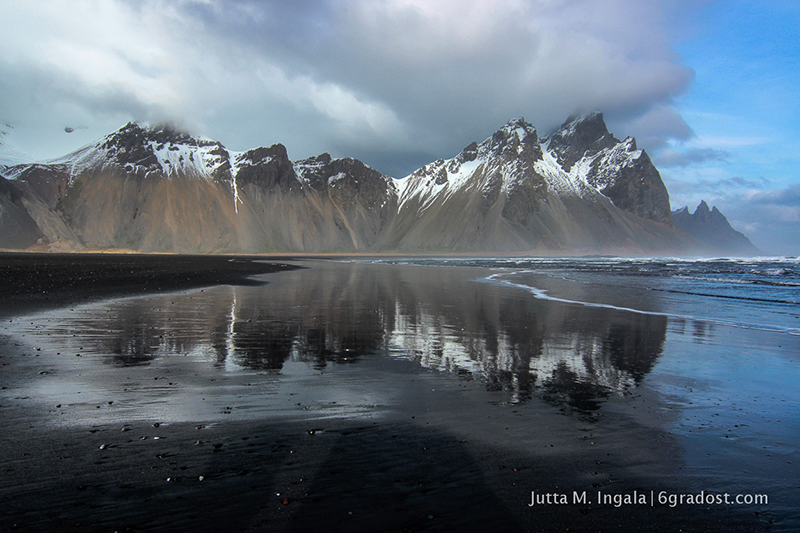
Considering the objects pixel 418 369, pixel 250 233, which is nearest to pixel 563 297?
pixel 418 369

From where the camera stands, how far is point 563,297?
29844 millimetres

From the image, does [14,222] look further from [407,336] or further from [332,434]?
[332,434]

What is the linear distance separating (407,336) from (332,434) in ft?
29.1

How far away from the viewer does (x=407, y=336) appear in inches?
625

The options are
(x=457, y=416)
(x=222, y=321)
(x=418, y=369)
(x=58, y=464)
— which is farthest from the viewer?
(x=222, y=321)

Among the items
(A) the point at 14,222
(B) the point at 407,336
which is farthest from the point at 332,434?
(A) the point at 14,222

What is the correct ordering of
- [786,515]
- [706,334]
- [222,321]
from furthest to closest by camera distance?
[222,321]
[706,334]
[786,515]

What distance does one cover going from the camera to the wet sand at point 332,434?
4980 mm

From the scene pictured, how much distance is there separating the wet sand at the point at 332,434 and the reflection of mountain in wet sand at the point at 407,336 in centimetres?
13

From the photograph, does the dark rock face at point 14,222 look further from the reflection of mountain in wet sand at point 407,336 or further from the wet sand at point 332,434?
the wet sand at point 332,434

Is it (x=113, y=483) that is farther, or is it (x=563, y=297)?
(x=563, y=297)

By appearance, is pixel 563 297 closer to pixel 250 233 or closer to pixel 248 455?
pixel 248 455

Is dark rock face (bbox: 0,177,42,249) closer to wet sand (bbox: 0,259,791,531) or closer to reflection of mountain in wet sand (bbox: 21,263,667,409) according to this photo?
reflection of mountain in wet sand (bbox: 21,263,667,409)

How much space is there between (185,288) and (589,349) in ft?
91.7
